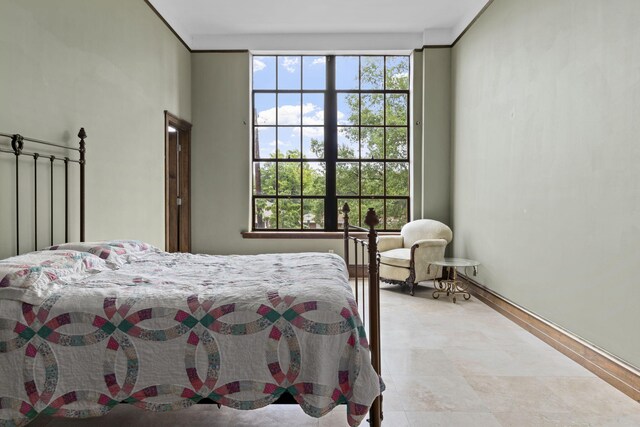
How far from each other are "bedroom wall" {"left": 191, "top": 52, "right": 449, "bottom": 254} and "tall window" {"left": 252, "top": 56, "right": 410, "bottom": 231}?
0.22 metres

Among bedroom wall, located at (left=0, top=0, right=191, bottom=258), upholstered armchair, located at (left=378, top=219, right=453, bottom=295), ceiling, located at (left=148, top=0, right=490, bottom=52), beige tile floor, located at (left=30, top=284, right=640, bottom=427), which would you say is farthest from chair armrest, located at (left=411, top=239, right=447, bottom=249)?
bedroom wall, located at (left=0, top=0, right=191, bottom=258)

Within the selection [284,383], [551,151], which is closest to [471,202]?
[551,151]

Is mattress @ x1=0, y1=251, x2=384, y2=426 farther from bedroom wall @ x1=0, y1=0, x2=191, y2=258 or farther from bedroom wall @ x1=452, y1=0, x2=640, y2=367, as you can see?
bedroom wall @ x1=452, y1=0, x2=640, y2=367

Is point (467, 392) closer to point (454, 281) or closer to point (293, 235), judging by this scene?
point (454, 281)

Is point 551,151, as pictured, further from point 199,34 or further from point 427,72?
point 199,34

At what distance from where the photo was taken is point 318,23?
5484mm

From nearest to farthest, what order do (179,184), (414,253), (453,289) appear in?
(453,289), (414,253), (179,184)

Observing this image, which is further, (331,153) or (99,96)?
(331,153)

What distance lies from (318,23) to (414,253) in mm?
3074

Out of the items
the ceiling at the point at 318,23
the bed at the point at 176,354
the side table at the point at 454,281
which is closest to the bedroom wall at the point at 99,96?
the ceiling at the point at 318,23

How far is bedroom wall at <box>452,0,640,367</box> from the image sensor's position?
252 cm

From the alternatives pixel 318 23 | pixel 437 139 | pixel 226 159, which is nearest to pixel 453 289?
pixel 437 139

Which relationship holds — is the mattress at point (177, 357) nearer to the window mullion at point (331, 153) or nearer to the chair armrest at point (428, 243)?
the chair armrest at point (428, 243)

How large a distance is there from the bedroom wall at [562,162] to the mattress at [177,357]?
1801mm
